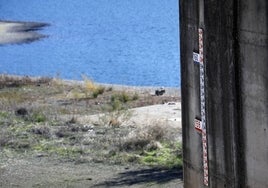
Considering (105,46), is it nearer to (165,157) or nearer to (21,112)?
(21,112)

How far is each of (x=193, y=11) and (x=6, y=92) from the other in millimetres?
22383

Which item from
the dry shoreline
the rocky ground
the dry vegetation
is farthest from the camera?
the dry shoreline

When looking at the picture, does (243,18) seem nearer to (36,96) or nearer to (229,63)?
(229,63)

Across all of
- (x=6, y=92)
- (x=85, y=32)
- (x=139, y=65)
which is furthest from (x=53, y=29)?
(x=6, y=92)

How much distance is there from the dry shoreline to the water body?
3.26ft

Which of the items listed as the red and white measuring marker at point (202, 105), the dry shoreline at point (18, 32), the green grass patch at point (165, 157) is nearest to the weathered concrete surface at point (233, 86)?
the red and white measuring marker at point (202, 105)

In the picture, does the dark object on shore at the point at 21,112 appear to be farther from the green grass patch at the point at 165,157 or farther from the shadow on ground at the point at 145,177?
the shadow on ground at the point at 145,177

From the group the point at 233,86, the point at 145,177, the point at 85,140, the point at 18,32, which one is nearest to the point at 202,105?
the point at 233,86

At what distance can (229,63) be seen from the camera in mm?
5512

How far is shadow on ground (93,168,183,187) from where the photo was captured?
31.9 feet

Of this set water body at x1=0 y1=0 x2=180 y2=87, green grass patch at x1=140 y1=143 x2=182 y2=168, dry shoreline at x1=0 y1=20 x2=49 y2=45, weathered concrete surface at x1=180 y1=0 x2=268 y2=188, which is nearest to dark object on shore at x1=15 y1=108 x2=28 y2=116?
green grass patch at x1=140 y1=143 x2=182 y2=168

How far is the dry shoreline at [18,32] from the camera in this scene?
54.2 meters

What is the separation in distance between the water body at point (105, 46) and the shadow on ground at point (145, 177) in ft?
82.5

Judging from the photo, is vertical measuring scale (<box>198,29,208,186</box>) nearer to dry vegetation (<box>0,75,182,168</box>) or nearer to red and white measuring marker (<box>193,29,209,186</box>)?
red and white measuring marker (<box>193,29,209,186</box>)
